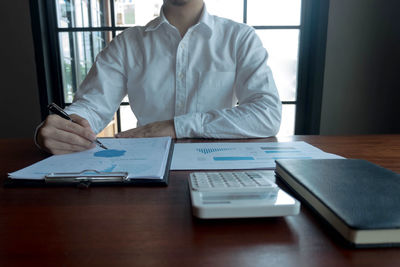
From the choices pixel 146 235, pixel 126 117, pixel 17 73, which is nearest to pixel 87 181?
pixel 146 235

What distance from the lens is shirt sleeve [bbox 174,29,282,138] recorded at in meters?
0.70

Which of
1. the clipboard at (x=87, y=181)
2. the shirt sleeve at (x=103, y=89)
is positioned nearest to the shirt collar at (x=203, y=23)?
the shirt sleeve at (x=103, y=89)

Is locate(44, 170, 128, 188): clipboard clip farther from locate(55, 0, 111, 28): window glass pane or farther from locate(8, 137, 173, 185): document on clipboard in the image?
locate(55, 0, 111, 28): window glass pane

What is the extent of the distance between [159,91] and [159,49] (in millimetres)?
165

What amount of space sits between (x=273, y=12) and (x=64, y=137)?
4.81ft

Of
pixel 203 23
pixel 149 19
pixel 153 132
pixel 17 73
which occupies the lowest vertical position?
pixel 153 132

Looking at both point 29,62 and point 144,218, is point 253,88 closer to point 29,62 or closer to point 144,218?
point 144,218

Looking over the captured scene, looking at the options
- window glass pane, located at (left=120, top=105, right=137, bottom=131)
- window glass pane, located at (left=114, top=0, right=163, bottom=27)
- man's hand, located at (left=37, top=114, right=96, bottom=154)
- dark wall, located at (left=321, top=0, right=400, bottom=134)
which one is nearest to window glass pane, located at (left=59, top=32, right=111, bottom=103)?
window glass pane, located at (left=114, top=0, right=163, bottom=27)

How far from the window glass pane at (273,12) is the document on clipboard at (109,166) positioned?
1.30 metres

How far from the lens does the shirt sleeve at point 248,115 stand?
696 millimetres

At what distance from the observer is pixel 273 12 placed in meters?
1.56

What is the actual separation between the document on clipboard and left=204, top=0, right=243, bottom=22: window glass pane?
1256 millimetres

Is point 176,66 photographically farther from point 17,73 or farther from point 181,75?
point 17,73

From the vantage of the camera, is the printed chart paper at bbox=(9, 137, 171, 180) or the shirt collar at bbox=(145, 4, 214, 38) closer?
the printed chart paper at bbox=(9, 137, 171, 180)
